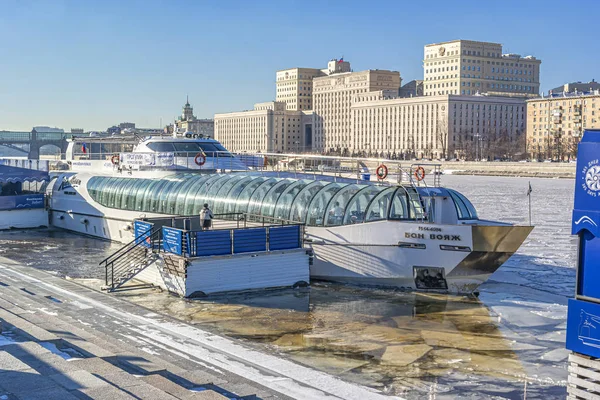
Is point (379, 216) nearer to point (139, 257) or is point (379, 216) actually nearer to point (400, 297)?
point (400, 297)

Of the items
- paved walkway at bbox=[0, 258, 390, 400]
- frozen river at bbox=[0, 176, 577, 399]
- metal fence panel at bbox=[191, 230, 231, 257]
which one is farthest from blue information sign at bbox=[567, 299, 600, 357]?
metal fence panel at bbox=[191, 230, 231, 257]

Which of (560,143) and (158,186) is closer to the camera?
(158,186)

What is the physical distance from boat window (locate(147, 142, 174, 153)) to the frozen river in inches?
471

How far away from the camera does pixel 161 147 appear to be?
4184 centimetres

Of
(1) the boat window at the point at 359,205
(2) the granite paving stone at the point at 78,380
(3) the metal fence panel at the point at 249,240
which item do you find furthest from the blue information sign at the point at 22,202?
(2) the granite paving stone at the point at 78,380

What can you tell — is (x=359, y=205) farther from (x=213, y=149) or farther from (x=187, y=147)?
(x=187, y=147)

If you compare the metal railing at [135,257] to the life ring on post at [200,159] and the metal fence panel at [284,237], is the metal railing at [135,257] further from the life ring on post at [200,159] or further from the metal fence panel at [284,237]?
the life ring on post at [200,159]

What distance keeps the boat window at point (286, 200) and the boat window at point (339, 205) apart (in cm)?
202

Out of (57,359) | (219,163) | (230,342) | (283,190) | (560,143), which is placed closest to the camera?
(57,359)

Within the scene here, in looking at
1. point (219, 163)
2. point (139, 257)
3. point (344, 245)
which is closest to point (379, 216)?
point (344, 245)

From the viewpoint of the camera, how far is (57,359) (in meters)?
12.5

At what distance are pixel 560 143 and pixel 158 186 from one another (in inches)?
5295

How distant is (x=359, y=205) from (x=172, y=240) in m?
6.56

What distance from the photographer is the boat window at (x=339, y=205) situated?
26.4m
